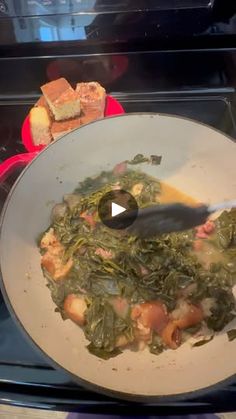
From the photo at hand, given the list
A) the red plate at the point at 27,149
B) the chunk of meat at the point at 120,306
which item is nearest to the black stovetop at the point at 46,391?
the red plate at the point at 27,149

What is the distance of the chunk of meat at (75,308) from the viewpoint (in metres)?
0.82

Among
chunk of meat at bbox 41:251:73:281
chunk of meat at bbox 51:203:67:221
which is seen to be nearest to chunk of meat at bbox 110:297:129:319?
chunk of meat at bbox 41:251:73:281

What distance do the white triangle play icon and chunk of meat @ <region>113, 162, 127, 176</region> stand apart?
0.08 m

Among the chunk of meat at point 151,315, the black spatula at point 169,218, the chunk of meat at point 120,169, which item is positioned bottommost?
the chunk of meat at point 151,315

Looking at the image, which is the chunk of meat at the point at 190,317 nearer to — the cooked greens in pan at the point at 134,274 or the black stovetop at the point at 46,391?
the cooked greens in pan at the point at 134,274

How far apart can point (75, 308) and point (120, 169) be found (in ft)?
1.15

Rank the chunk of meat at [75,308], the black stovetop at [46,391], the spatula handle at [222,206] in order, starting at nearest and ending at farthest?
1. the black stovetop at [46,391]
2. the chunk of meat at [75,308]
3. the spatula handle at [222,206]

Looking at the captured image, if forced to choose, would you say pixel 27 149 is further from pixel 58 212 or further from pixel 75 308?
pixel 75 308

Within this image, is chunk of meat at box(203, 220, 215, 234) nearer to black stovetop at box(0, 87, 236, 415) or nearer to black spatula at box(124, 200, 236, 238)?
black spatula at box(124, 200, 236, 238)

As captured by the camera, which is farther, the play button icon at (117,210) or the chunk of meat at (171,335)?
the play button icon at (117,210)

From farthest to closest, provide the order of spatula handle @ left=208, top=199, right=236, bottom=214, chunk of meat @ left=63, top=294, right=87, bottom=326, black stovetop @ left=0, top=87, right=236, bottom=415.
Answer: spatula handle @ left=208, top=199, right=236, bottom=214, chunk of meat @ left=63, top=294, right=87, bottom=326, black stovetop @ left=0, top=87, right=236, bottom=415

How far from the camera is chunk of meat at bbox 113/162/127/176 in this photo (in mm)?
1021

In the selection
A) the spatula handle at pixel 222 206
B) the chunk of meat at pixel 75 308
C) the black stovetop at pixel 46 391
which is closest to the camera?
the black stovetop at pixel 46 391

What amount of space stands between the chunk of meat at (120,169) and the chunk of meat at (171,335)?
38 centimetres
